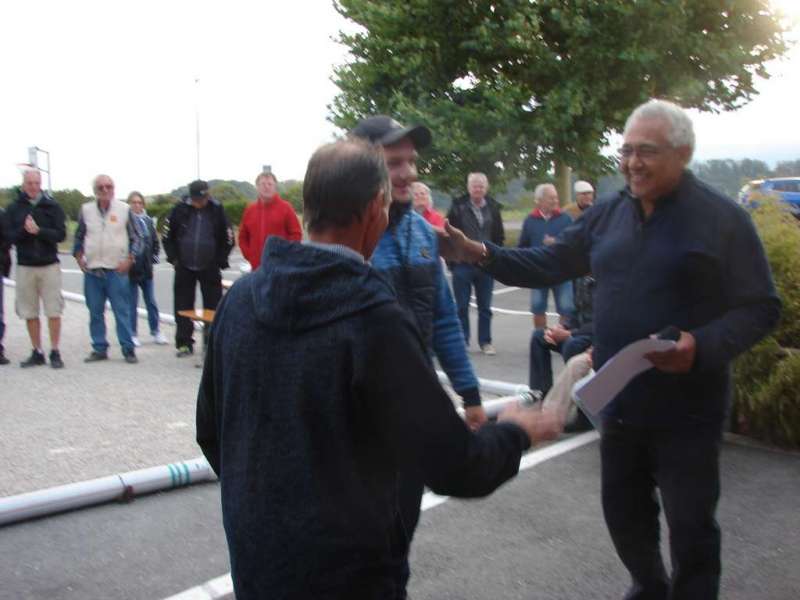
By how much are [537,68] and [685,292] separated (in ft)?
55.4

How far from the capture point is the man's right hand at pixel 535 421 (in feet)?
6.36

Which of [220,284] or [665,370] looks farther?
[220,284]

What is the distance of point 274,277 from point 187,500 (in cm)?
359

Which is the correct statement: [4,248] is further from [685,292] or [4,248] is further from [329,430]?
[329,430]

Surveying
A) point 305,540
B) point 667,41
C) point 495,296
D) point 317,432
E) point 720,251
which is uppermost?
point 667,41

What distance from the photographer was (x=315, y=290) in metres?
1.71

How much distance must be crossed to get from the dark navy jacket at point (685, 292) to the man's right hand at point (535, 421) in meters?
0.95

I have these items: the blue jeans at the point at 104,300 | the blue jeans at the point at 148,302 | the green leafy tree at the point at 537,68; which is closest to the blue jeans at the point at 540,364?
the blue jeans at the point at 104,300

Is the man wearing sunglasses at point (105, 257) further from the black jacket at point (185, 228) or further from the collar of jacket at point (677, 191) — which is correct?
the collar of jacket at point (677, 191)

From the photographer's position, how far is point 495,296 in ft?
53.8

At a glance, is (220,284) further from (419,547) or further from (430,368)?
(430,368)

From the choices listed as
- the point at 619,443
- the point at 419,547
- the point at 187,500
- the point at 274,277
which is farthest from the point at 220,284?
the point at 274,277

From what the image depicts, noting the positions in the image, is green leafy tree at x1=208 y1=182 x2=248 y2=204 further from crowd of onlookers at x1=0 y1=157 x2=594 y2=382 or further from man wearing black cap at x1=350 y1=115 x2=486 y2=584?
man wearing black cap at x1=350 y1=115 x2=486 y2=584

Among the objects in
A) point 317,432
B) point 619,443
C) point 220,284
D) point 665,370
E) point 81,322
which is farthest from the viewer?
point 81,322
